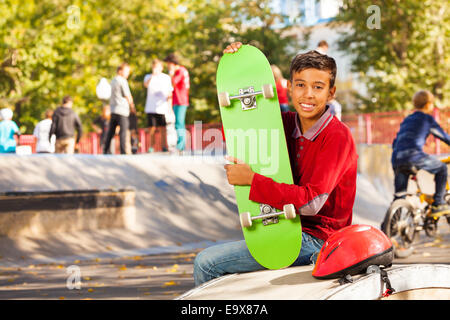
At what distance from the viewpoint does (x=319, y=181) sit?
124 inches

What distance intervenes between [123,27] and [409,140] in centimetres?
3637

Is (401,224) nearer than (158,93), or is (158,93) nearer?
(401,224)

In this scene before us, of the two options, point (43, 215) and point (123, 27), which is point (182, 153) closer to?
point (43, 215)

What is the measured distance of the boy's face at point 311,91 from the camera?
334cm

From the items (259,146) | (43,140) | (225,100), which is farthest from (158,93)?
(259,146)

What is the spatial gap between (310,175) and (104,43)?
4119 centimetres

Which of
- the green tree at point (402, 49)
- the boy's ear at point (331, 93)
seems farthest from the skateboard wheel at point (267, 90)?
the green tree at point (402, 49)

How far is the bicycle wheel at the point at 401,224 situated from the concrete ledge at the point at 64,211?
4.41m

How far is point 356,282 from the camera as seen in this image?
289 centimetres

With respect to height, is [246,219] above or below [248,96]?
below

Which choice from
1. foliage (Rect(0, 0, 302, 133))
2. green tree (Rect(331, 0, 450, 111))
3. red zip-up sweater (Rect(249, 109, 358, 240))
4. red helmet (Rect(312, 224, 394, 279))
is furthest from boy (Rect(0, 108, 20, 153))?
green tree (Rect(331, 0, 450, 111))

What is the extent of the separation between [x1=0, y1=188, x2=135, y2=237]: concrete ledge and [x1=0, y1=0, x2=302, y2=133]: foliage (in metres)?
22.4

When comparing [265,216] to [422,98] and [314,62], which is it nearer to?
[314,62]
